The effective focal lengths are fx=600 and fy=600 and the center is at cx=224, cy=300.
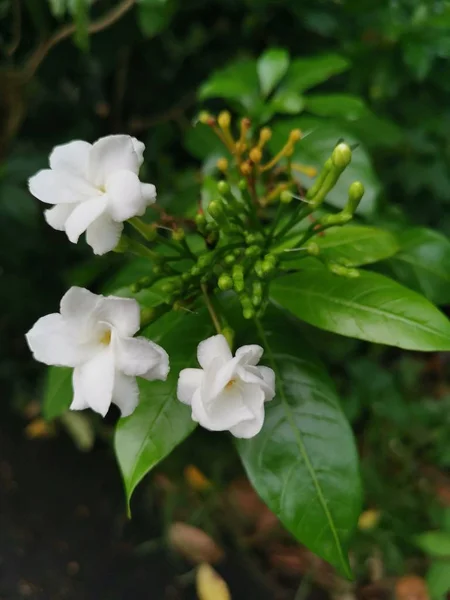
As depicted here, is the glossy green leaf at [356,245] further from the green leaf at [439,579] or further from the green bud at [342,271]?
the green leaf at [439,579]

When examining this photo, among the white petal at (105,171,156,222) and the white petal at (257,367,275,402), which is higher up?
the white petal at (105,171,156,222)

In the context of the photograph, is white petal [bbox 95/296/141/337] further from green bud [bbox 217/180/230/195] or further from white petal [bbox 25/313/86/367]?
green bud [bbox 217/180/230/195]

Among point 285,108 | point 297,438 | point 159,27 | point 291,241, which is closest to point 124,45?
point 159,27

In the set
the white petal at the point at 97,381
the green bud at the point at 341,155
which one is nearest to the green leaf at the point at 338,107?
the green bud at the point at 341,155

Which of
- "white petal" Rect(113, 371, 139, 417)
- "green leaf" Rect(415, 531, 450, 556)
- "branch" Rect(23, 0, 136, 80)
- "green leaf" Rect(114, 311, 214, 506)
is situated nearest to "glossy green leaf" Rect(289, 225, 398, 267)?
"green leaf" Rect(114, 311, 214, 506)

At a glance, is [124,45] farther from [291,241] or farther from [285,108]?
[291,241]

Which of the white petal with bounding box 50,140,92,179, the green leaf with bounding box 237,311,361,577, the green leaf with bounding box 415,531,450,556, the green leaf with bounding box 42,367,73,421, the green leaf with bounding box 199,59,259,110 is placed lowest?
the green leaf with bounding box 415,531,450,556
